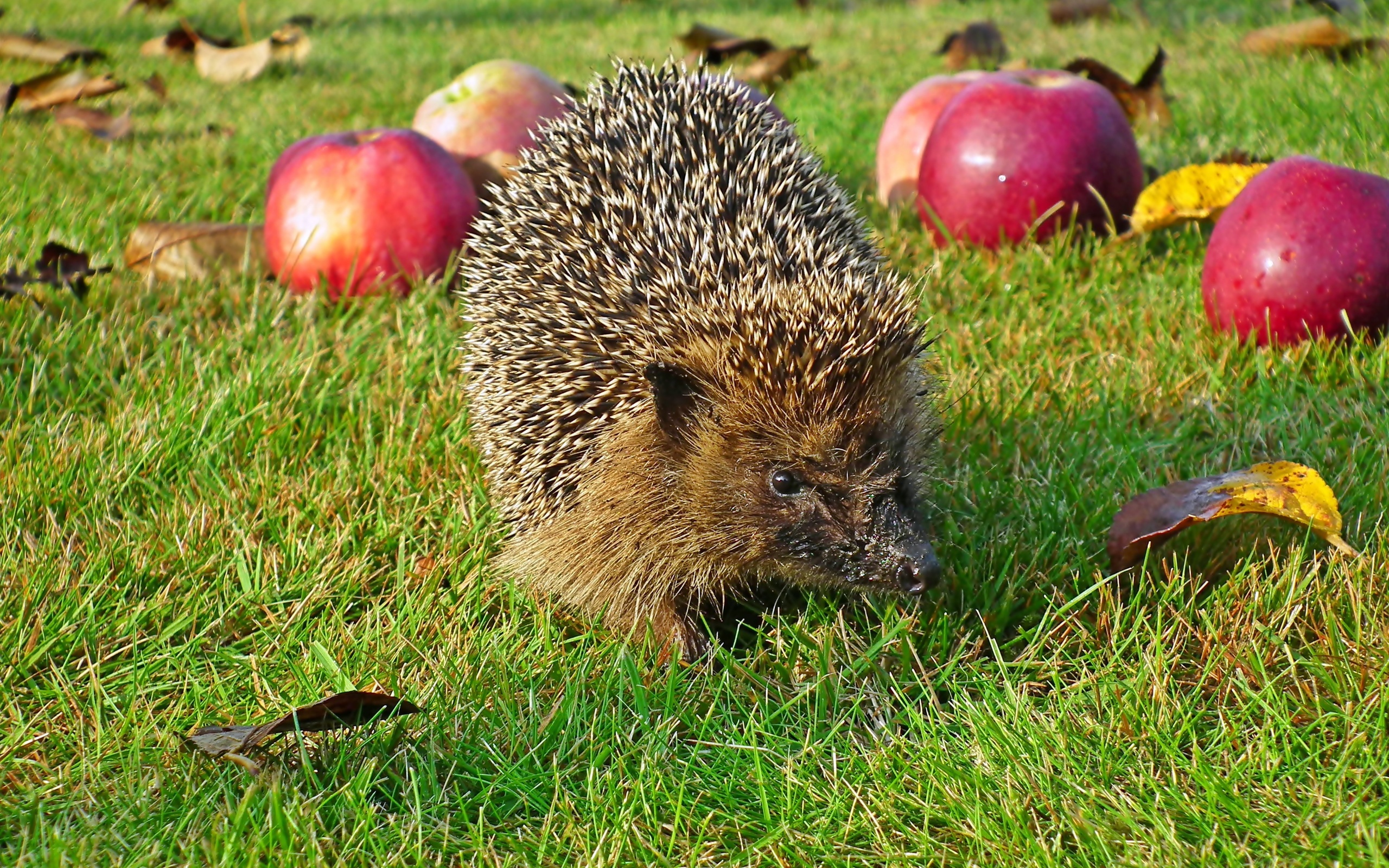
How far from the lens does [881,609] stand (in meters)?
3.16

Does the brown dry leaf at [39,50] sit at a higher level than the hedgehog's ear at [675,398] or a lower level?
higher

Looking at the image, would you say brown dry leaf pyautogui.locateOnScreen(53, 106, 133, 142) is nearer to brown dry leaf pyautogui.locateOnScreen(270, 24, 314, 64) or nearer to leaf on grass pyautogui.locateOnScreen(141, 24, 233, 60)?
brown dry leaf pyautogui.locateOnScreen(270, 24, 314, 64)

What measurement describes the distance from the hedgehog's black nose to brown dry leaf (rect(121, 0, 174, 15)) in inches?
407

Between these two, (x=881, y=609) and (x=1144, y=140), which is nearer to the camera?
(x=881, y=609)

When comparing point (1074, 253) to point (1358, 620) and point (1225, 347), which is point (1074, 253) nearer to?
point (1225, 347)

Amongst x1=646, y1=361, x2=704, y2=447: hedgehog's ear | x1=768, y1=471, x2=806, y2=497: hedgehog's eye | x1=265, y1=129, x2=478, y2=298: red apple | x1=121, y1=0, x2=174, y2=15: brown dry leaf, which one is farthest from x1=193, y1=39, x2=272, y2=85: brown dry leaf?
x1=768, y1=471, x2=806, y2=497: hedgehog's eye

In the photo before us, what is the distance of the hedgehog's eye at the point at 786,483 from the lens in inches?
118

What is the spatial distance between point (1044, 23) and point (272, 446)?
26.7ft

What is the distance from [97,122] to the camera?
270 inches

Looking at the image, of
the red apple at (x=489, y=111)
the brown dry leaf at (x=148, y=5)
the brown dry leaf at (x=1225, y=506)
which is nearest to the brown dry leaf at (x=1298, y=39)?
the red apple at (x=489, y=111)

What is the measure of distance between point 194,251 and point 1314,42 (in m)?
6.84

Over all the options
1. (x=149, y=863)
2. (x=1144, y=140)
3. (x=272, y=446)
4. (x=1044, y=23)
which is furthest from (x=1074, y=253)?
(x=1044, y=23)

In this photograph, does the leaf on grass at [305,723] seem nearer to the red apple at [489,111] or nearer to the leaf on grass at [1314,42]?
the red apple at [489,111]

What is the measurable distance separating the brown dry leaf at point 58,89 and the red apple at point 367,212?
3277mm
